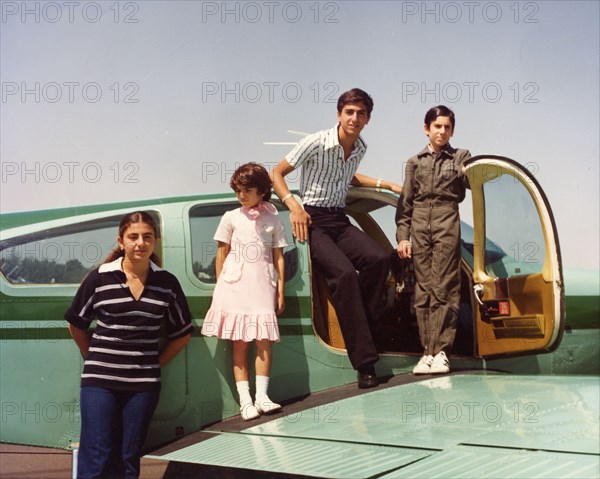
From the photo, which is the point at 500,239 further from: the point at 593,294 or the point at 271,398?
the point at 271,398

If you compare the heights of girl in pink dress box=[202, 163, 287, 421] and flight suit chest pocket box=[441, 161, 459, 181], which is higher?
flight suit chest pocket box=[441, 161, 459, 181]

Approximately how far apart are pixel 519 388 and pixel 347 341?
1161 mm

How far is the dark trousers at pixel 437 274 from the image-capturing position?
19.3 feet

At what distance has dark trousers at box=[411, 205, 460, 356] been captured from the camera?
5875 millimetres

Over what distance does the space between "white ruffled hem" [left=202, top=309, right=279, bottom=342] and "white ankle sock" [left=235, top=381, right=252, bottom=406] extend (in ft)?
1.00

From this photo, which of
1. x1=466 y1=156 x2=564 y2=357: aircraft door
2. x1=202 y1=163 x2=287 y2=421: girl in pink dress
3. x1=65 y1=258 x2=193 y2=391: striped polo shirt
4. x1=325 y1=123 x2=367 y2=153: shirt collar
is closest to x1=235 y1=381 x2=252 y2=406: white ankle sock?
x1=202 y1=163 x2=287 y2=421: girl in pink dress

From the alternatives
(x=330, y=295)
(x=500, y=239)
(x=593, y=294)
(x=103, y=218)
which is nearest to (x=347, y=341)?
(x=330, y=295)

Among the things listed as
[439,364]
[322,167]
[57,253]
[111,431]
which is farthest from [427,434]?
[57,253]

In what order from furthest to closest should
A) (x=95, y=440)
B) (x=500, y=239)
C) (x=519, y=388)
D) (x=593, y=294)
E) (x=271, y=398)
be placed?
1. (x=593, y=294)
2. (x=500, y=239)
3. (x=271, y=398)
4. (x=519, y=388)
5. (x=95, y=440)

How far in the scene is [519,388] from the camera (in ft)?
17.6

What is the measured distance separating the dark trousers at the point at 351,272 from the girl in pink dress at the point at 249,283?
363 millimetres

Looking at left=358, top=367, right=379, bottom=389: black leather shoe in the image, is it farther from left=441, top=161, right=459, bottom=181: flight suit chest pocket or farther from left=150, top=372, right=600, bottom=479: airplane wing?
left=441, top=161, right=459, bottom=181: flight suit chest pocket

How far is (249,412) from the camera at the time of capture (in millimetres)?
5414

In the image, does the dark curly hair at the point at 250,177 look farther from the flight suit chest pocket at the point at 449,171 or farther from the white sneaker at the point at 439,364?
the white sneaker at the point at 439,364
